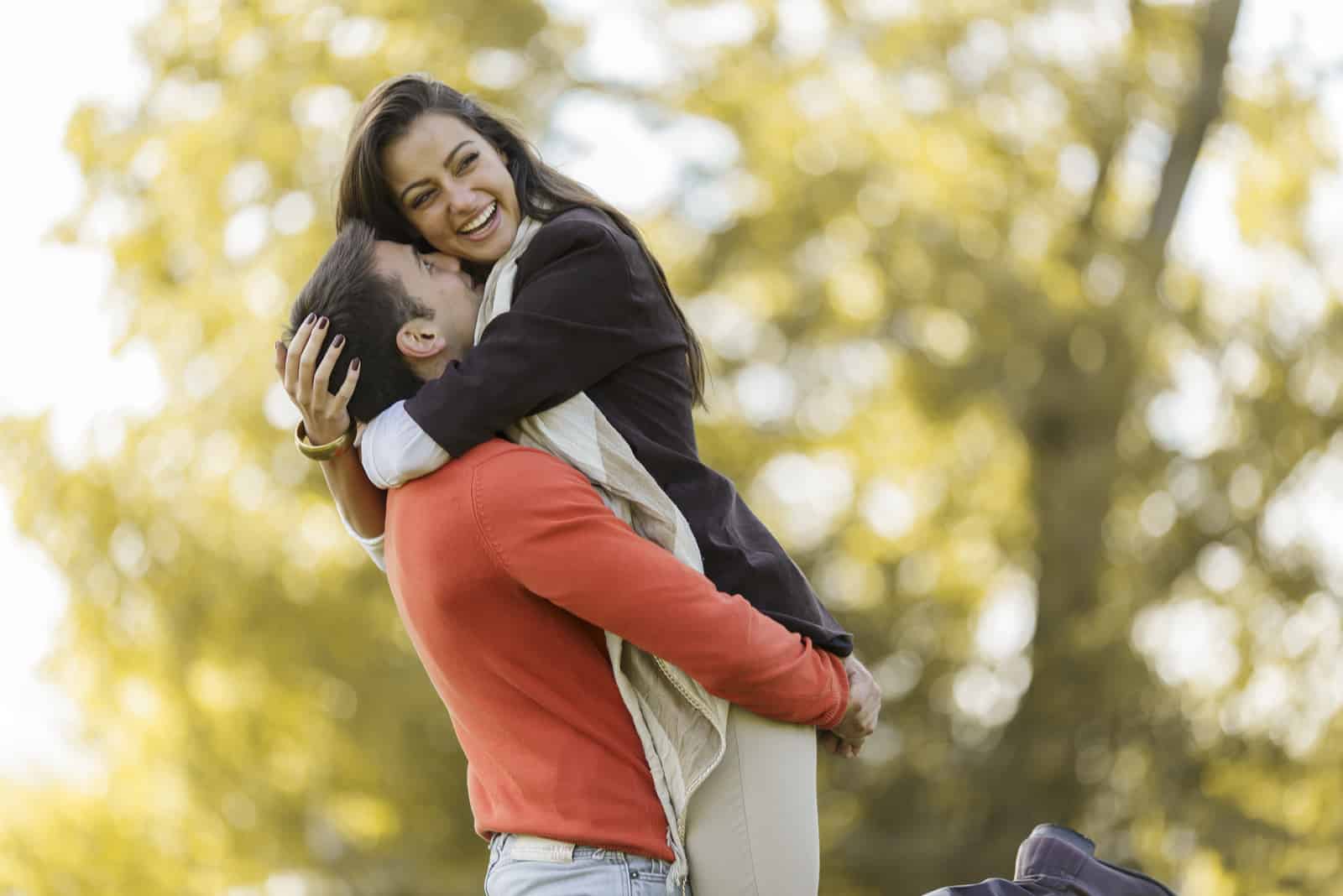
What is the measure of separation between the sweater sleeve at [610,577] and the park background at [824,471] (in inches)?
212

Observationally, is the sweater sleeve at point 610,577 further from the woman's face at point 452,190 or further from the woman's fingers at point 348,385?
the woman's face at point 452,190

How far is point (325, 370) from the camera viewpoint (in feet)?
6.15

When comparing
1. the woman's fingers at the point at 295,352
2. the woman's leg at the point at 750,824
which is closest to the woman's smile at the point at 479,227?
the woman's fingers at the point at 295,352

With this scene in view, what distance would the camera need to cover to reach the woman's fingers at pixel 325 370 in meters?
1.88

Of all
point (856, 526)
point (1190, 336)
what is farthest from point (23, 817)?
point (1190, 336)

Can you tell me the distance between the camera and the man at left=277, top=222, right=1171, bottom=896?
5.63 ft

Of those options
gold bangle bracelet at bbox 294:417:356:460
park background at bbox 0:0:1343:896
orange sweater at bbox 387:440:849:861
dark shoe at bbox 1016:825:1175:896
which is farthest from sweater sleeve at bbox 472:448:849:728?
park background at bbox 0:0:1343:896

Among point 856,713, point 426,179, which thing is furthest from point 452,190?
point 856,713

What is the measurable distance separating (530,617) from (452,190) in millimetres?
588

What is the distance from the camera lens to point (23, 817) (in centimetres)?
841

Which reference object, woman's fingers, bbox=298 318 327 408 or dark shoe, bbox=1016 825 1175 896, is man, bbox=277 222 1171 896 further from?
dark shoe, bbox=1016 825 1175 896

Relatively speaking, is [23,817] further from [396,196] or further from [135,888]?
[396,196]

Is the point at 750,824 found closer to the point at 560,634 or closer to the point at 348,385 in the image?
the point at 560,634

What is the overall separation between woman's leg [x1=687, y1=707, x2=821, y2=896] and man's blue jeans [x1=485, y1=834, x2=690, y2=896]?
5 centimetres
